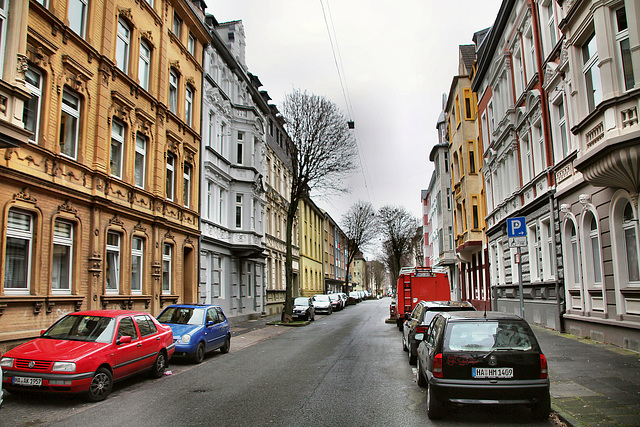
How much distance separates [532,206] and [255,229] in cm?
1655

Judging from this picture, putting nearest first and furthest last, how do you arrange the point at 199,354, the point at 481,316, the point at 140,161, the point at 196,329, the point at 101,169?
the point at 481,316, the point at 199,354, the point at 196,329, the point at 101,169, the point at 140,161

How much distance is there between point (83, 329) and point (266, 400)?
12.9 ft

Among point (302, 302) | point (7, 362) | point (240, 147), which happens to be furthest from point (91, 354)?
point (302, 302)

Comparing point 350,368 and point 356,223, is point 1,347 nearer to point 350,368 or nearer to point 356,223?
point 350,368

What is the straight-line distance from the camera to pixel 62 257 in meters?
13.5

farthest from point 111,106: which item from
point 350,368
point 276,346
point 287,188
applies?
point 287,188

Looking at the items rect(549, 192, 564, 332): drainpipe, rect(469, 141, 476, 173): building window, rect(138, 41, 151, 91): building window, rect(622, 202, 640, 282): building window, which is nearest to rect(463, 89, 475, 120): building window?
rect(469, 141, 476, 173): building window

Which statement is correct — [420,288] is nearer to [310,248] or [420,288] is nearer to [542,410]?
[542,410]

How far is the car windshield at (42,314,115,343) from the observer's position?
9508 mm

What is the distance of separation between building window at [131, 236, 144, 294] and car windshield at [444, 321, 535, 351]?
42.8ft

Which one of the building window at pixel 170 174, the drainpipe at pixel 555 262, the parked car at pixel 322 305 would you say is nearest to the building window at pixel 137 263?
the building window at pixel 170 174

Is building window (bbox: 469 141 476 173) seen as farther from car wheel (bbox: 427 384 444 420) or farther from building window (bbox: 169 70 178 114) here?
car wheel (bbox: 427 384 444 420)

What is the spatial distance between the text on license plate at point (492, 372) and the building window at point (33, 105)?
11212 mm

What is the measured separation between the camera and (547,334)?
15.9 metres
